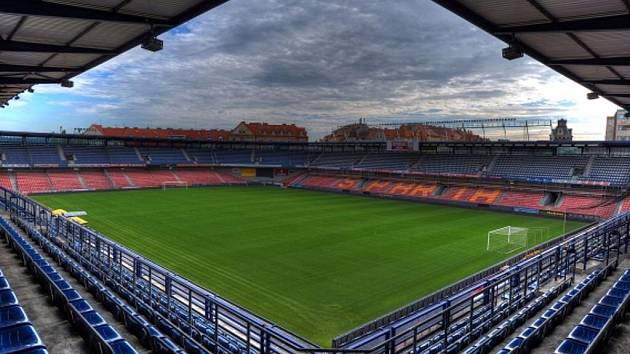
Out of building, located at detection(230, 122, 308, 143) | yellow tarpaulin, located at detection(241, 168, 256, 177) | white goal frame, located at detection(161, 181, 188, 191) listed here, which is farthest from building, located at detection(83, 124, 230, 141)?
white goal frame, located at detection(161, 181, 188, 191)

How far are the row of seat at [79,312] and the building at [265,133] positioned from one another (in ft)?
276

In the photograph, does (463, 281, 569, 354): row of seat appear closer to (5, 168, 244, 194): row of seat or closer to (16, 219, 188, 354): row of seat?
(16, 219, 188, 354): row of seat

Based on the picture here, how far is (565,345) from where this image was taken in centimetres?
587

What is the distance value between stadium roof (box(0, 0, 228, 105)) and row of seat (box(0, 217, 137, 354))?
5095mm

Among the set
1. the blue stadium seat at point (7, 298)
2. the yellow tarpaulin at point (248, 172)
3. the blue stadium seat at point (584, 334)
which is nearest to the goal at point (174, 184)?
the yellow tarpaulin at point (248, 172)

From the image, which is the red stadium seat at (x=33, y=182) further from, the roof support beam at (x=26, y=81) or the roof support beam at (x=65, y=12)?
the roof support beam at (x=65, y=12)

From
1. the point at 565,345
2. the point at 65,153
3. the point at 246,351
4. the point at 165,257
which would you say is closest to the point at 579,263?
the point at 565,345

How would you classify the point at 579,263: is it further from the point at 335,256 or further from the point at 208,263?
the point at 208,263

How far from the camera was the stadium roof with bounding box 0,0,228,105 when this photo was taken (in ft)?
24.2

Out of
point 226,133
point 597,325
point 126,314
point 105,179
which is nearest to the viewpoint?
point 597,325

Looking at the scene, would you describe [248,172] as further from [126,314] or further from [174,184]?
[126,314]

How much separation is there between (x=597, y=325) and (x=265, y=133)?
9529 centimetres

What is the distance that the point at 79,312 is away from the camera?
638 cm

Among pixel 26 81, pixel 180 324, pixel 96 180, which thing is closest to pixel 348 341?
pixel 180 324
